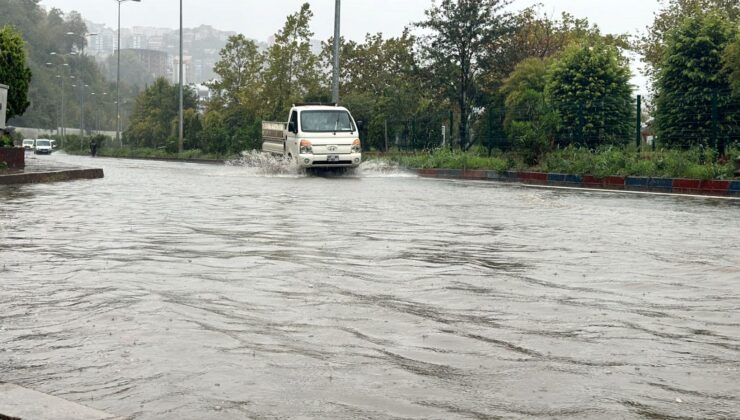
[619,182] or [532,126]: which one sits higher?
[532,126]

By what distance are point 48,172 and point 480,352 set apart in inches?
778

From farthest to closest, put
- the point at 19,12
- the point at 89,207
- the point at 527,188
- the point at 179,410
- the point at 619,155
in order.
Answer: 1. the point at 19,12
2. the point at 619,155
3. the point at 527,188
4. the point at 89,207
5. the point at 179,410

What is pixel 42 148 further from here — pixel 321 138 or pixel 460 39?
pixel 321 138

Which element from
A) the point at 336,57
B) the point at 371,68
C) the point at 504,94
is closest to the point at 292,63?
the point at 371,68

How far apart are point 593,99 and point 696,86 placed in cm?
366

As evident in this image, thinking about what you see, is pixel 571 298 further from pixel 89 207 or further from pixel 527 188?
pixel 527 188

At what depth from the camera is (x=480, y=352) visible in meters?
5.39

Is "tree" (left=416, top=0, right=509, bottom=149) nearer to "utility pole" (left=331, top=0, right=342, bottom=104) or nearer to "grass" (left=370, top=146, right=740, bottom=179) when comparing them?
"utility pole" (left=331, top=0, right=342, bottom=104)

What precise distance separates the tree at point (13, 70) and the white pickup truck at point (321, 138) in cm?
703

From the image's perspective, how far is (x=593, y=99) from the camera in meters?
28.9

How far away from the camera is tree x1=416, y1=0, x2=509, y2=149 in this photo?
4647 cm

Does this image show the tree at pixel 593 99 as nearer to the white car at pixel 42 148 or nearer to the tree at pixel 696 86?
the tree at pixel 696 86

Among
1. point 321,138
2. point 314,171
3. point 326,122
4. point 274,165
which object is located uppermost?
point 326,122

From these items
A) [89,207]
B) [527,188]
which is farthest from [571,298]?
[527,188]
